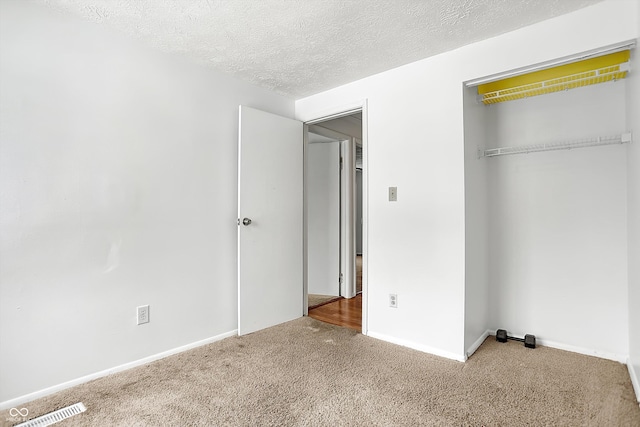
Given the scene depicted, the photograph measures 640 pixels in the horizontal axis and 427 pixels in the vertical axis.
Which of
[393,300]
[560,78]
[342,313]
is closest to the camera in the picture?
[560,78]

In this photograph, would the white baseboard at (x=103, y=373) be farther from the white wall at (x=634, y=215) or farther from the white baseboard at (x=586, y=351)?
the white wall at (x=634, y=215)

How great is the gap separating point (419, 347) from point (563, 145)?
1.84 metres

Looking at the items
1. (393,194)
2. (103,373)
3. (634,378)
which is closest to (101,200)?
(103,373)

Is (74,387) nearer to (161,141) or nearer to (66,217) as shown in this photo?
(66,217)

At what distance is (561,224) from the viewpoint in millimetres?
2488

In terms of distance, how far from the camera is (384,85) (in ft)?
8.96

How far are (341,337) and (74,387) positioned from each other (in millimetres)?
1863

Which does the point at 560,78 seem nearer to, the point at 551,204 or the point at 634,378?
the point at 551,204

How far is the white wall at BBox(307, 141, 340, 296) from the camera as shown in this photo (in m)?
4.23

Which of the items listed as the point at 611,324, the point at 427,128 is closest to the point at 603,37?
the point at 427,128

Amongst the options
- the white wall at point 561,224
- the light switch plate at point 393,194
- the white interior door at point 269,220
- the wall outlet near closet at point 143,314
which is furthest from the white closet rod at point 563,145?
the wall outlet near closet at point 143,314

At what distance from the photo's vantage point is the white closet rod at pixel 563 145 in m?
2.14

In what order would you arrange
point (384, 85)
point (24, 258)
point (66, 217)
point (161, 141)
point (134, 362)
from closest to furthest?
point (24, 258), point (66, 217), point (134, 362), point (161, 141), point (384, 85)

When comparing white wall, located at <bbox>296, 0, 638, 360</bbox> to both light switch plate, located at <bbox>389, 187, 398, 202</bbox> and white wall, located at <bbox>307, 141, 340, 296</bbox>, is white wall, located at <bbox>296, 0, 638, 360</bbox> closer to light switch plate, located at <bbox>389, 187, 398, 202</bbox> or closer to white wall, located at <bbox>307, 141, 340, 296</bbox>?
light switch plate, located at <bbox>389, 187, 398, 202</bbox>
